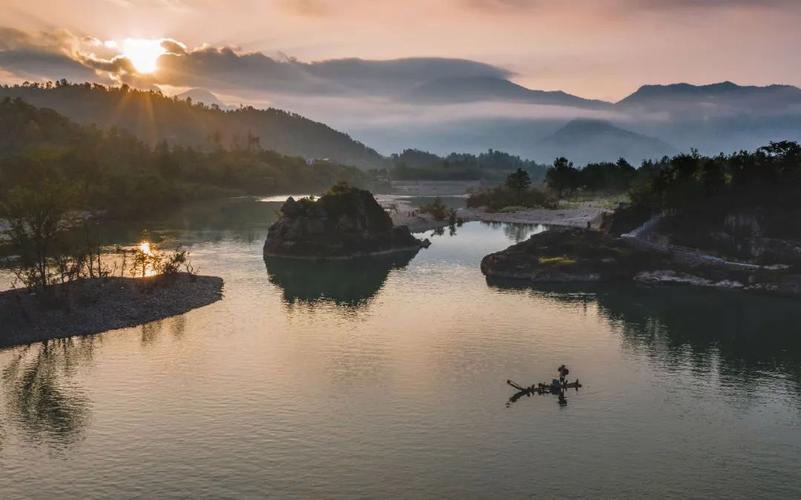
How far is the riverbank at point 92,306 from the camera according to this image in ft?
286

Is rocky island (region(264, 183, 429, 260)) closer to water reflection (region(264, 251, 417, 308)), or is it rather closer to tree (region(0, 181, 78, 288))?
water reflection (region(264, 251, 417, 308))

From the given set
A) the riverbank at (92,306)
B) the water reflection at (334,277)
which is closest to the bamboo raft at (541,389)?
the water reflection at (334,277)

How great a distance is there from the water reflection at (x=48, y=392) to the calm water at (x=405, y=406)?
0.25 m

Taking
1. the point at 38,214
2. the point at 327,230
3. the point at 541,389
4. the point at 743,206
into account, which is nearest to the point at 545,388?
the point at 541,389

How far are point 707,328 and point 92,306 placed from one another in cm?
9203

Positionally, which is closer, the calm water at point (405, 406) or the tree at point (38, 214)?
the calm water at point (405, 406)

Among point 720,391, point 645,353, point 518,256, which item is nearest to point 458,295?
point 518,256

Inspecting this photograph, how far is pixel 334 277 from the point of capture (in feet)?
473

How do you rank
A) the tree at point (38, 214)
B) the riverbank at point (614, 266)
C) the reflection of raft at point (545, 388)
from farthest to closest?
the riverbank at point (614, 266) → the tree at point (38, 214) → the reflection of raft at point (545, 388)

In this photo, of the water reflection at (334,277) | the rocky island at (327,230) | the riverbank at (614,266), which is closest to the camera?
the water reflection at (334,277)

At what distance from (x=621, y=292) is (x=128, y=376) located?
92.4m

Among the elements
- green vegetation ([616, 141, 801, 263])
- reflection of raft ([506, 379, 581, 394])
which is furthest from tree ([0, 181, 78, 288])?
green vegetation ([616, 141, 801, 263])

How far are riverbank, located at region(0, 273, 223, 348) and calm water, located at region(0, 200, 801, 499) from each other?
2870mm

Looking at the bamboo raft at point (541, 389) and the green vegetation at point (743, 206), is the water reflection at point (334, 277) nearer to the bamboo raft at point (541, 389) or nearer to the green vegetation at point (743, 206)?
the bamboo raft at point (541, 389)
